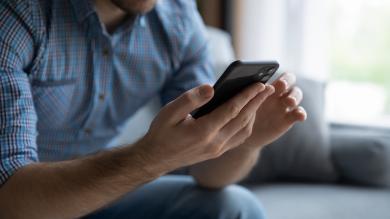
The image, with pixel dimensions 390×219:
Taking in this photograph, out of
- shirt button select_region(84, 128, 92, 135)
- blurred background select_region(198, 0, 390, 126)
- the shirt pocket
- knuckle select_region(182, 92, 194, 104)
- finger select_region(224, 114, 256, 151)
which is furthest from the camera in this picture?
blurred background select_region(198, 0, 390, 126)

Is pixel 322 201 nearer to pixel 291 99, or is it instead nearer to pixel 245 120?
pixel 291 99

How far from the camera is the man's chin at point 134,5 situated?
1040mm

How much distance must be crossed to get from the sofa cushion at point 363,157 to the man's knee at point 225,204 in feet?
1.74

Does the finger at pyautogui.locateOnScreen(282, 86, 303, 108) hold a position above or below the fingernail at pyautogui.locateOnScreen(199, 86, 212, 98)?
below

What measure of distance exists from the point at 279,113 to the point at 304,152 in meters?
0.63

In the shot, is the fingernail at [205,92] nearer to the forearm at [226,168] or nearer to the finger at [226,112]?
the finger at [226,112]

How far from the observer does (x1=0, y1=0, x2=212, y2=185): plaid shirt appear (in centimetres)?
88

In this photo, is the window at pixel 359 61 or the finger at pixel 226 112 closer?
the finger at pixel 226 112

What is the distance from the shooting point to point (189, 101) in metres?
0.70

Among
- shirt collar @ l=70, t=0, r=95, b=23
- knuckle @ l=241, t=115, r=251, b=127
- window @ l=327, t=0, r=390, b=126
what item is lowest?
window @ l=327, t=0, r=390, b=126

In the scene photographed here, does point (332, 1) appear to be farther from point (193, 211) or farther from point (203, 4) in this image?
point (193, 211)

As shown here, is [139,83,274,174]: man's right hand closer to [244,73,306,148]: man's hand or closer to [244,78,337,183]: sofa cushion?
[244,73,306,148]: man's hand

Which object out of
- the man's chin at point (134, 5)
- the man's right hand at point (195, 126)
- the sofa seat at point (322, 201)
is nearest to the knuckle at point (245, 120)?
the man's right hand at point (195, 126)

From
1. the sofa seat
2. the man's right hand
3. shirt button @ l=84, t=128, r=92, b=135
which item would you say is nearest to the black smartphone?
the man's right hand
